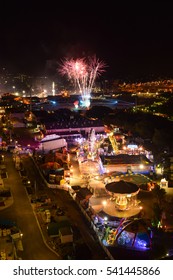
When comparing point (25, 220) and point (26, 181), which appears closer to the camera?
point (25, 220)

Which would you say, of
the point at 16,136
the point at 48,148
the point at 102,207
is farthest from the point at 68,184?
the point at 16,136

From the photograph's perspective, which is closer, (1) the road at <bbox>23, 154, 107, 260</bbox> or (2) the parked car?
A: (1) the road at <bbox>23, 154, 107, 260</bbox>

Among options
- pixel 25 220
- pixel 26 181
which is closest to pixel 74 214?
pixel 25 220

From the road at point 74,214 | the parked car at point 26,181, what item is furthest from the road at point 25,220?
the road at point 74,214

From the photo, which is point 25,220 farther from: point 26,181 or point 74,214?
point 26,181

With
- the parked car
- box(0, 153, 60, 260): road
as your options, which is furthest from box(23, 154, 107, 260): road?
box(0, 153, 60, 260): road

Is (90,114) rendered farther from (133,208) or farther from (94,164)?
(133,208)

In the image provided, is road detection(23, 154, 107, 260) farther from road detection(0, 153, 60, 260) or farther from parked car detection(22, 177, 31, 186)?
road detection(0, 153, 60, 260)

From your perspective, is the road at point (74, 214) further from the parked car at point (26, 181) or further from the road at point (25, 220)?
the road at point (25, 220)
